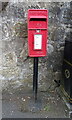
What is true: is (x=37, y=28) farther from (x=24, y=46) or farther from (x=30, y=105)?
(x=30, y=105)

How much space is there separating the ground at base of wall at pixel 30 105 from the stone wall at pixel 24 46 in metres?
0.18

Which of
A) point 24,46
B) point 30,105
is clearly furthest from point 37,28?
point 30,105

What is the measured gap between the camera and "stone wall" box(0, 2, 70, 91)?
3.00 m

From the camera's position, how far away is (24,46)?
3133 mm

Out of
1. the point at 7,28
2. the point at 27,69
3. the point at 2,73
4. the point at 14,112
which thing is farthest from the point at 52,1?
the point at 14,112

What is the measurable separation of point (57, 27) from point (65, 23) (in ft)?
0.63

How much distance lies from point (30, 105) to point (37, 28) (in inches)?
59.8

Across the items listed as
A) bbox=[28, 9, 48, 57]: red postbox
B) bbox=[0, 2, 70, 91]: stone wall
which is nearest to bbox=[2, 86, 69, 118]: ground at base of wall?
bbox=[0, 2, 70, 91]: stone wall

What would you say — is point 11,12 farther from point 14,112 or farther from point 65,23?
point 14,112

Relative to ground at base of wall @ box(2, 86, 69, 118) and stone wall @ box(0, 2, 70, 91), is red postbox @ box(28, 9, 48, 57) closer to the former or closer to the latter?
stone wall @ box(0, 2, 70, 91)

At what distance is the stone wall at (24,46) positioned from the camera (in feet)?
9.86

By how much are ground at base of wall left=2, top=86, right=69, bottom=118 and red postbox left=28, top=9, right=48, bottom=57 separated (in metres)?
1.12

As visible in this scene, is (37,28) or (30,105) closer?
(37,28)

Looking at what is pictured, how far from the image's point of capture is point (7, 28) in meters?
3.04
